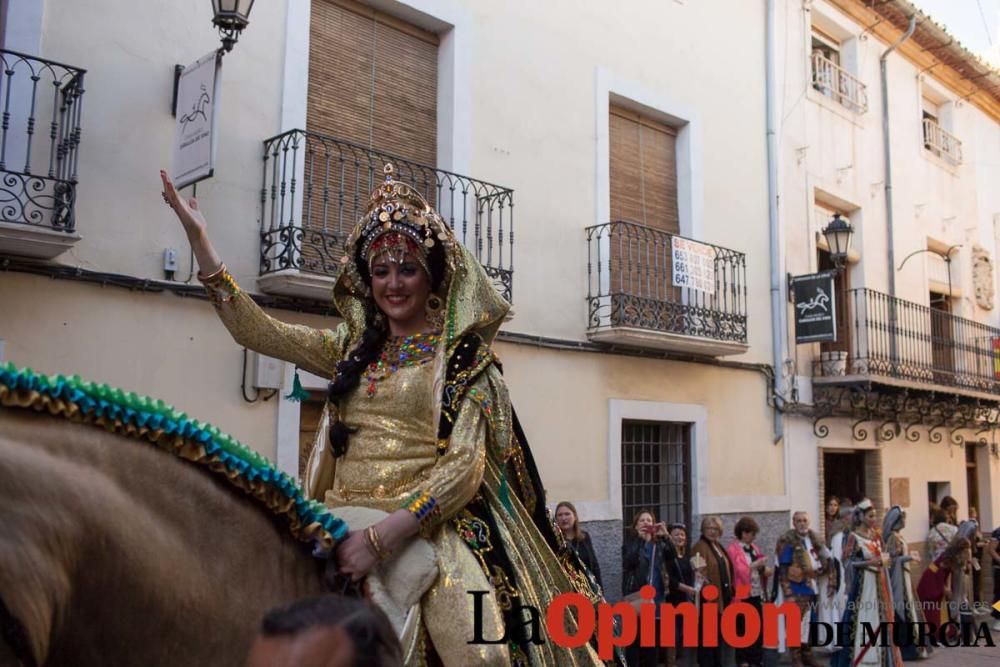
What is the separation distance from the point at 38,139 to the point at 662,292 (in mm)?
6685

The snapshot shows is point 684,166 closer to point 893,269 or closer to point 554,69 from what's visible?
point 554,69

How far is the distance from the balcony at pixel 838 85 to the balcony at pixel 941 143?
2661 mm

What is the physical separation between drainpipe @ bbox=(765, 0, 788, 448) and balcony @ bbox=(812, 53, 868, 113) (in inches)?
52.5

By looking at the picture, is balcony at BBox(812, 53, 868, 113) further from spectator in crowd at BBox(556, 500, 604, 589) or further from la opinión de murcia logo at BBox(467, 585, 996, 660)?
spectator in crowd at BBox(556, 500, 604, 589)

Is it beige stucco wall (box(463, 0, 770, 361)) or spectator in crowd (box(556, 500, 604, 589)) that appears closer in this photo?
spectator in crowd (box(556, 500, 604, 589))

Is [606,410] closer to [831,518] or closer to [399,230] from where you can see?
[831,518]

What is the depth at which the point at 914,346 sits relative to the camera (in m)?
14.4

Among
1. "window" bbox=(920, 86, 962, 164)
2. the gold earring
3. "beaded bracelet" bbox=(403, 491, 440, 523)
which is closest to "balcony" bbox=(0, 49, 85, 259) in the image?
the gold earring

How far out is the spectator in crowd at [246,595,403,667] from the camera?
1.13 metres

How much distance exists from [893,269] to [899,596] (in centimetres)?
624

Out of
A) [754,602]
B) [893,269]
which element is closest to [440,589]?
[754,602]

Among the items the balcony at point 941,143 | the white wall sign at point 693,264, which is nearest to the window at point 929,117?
the balcony at point 941,143

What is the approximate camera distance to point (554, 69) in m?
9.62

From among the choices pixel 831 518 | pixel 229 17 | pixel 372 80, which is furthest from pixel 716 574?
pixel 229 17
